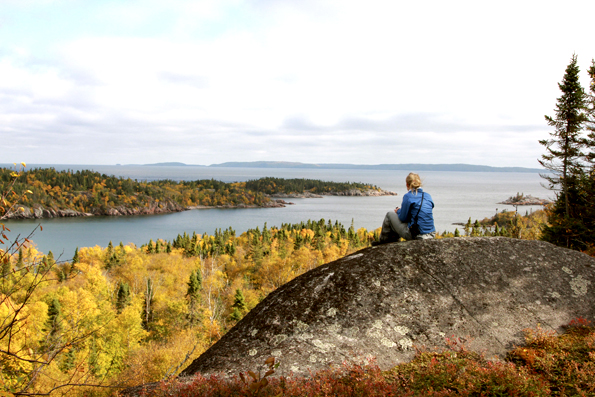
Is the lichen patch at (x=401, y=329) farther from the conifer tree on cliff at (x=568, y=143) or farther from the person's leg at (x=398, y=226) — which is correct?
the conifer tree on cliff at (x=568, y=143)

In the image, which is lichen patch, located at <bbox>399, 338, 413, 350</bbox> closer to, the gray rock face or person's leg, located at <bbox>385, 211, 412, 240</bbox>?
the gray rock face

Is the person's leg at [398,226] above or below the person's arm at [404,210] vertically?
below

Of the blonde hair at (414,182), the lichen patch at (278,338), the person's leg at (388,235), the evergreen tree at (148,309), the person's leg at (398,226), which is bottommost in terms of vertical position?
the evergreen tree at (148,309)

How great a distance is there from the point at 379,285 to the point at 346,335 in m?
1.07

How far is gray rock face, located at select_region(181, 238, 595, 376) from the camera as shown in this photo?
448 centimetres

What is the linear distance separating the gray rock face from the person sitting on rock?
53 cm

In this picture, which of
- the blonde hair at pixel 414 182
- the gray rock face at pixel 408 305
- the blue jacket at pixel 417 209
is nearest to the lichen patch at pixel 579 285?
the gray rock face at pixel 408 305

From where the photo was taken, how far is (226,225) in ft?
489

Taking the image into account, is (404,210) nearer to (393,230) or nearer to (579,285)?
(393,230)

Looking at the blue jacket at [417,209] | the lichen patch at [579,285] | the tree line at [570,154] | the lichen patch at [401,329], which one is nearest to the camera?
the lichen patch at [401,329]

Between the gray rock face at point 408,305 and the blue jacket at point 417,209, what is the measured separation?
1.73 ft

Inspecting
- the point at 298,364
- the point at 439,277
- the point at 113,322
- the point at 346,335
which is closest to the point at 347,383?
the point at 298,364

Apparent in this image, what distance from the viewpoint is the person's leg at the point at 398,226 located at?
275 inches

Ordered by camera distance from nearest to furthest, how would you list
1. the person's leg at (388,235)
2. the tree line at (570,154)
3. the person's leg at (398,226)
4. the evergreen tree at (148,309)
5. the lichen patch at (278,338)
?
the lichen patch at (278,338)
the person's leg at (398,226)
the person's leg at (388,235)
the tree line at (570,154)
the evergreen tree at (148,309)
